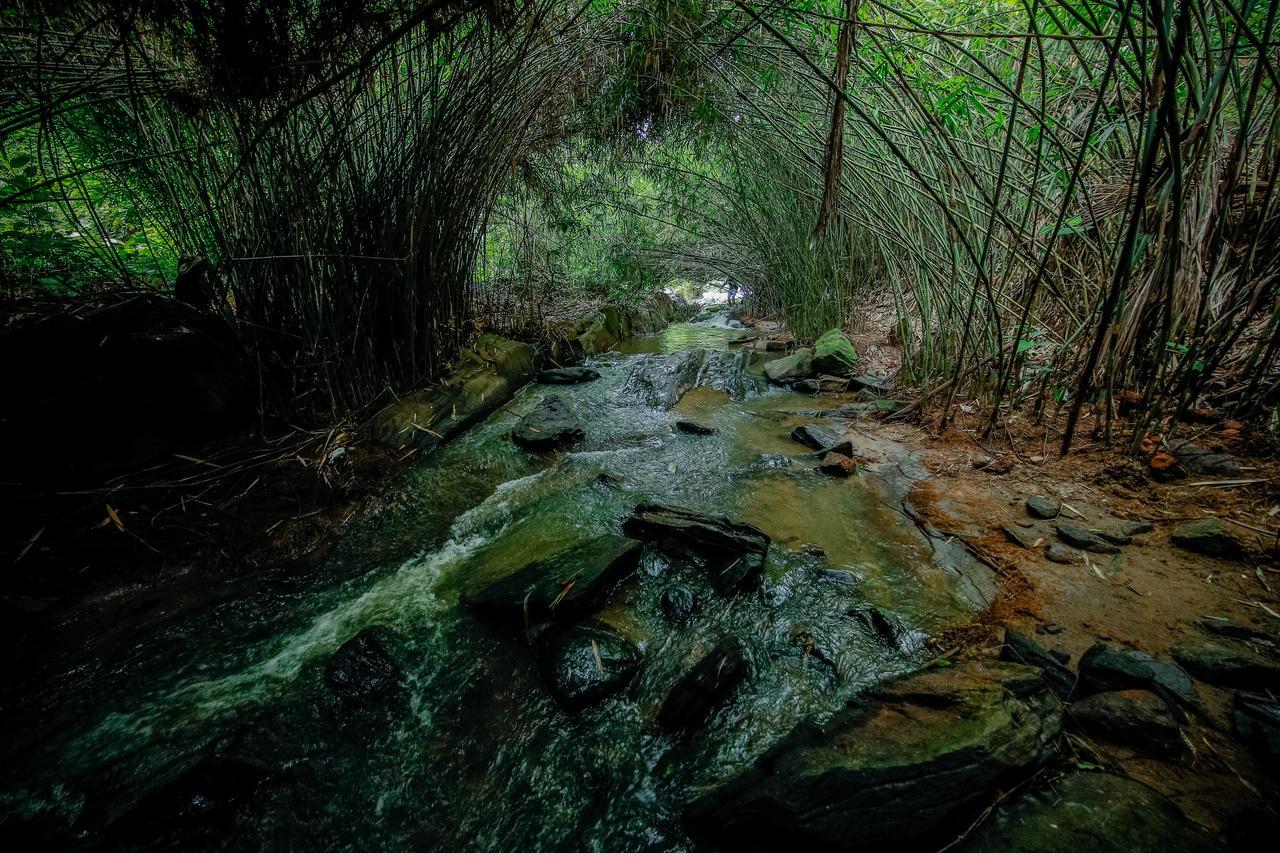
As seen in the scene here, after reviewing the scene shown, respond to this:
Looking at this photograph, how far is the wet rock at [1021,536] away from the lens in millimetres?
1724

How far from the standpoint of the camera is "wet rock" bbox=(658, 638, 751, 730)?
1.28 metres

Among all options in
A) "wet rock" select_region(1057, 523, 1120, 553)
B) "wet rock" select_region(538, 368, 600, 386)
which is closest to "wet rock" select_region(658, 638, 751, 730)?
"wet rock" select_region(1057, 523, 1120, 553)

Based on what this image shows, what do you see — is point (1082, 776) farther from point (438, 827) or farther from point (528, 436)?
point (528, 436)

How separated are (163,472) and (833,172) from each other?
343cm

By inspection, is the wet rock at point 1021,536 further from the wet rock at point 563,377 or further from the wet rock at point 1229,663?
the wet rock at point 563,377

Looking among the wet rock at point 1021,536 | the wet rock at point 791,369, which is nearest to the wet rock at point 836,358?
the wet rock at point 791,369

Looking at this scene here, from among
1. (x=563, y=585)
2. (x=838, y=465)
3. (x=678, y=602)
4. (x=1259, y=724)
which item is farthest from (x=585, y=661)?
(x=838, y=465)

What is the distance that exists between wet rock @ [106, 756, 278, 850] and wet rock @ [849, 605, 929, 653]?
1.85m

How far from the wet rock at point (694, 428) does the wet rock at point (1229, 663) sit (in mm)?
2350

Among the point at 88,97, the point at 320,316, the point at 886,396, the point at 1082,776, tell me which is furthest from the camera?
the point at 886,396

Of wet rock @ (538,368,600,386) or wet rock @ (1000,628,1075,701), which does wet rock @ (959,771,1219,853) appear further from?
wet rock @ (538,368,600,386)

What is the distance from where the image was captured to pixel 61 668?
143 cm

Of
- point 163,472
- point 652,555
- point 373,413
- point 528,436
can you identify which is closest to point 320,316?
point 373,413

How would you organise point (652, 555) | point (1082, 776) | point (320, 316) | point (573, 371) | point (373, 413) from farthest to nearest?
point (573, 371) < point (373, 413) < point (320, 316) < point (652, 555) < point (1082, 776)
